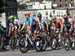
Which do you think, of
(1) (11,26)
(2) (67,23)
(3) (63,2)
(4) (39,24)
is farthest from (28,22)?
(3) (63,2)

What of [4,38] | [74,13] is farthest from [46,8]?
[4,38]

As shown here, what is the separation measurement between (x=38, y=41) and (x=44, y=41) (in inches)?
17.1

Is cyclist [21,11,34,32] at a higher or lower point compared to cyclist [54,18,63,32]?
higher

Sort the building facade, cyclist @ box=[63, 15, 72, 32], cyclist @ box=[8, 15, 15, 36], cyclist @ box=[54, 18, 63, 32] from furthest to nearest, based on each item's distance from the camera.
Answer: the building facade
cyclist @ box=[54, 18, 63, 32]
cyclist @ box=[8, 15, 15, 36]
cyclist @ box=[63, 15, 72, 32]

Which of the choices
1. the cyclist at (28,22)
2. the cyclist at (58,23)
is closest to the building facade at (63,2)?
the cyclist at (58,23)

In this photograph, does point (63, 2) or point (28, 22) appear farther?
point (63, 2)

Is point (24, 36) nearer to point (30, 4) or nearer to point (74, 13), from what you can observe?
point (74, 13)

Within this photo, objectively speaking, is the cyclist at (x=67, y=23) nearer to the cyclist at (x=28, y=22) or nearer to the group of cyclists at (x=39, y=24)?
the group of cyclists at (x=39, y=24)

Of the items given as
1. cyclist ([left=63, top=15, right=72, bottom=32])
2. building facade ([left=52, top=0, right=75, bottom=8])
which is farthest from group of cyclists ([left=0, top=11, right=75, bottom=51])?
building facade ([left=52, top=0, right=75, bottom=8])

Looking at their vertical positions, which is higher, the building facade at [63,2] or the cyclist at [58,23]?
the cyclist at [58,23]

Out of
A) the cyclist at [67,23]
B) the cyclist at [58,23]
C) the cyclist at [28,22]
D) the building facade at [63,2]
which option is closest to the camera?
the cyclist at [28,22]

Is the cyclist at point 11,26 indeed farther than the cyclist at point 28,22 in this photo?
Yes

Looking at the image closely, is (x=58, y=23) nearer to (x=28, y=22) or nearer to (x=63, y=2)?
(x=28, y=22)

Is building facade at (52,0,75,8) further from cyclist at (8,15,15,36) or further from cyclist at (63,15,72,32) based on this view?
cyclist at (63,15,72,32)
